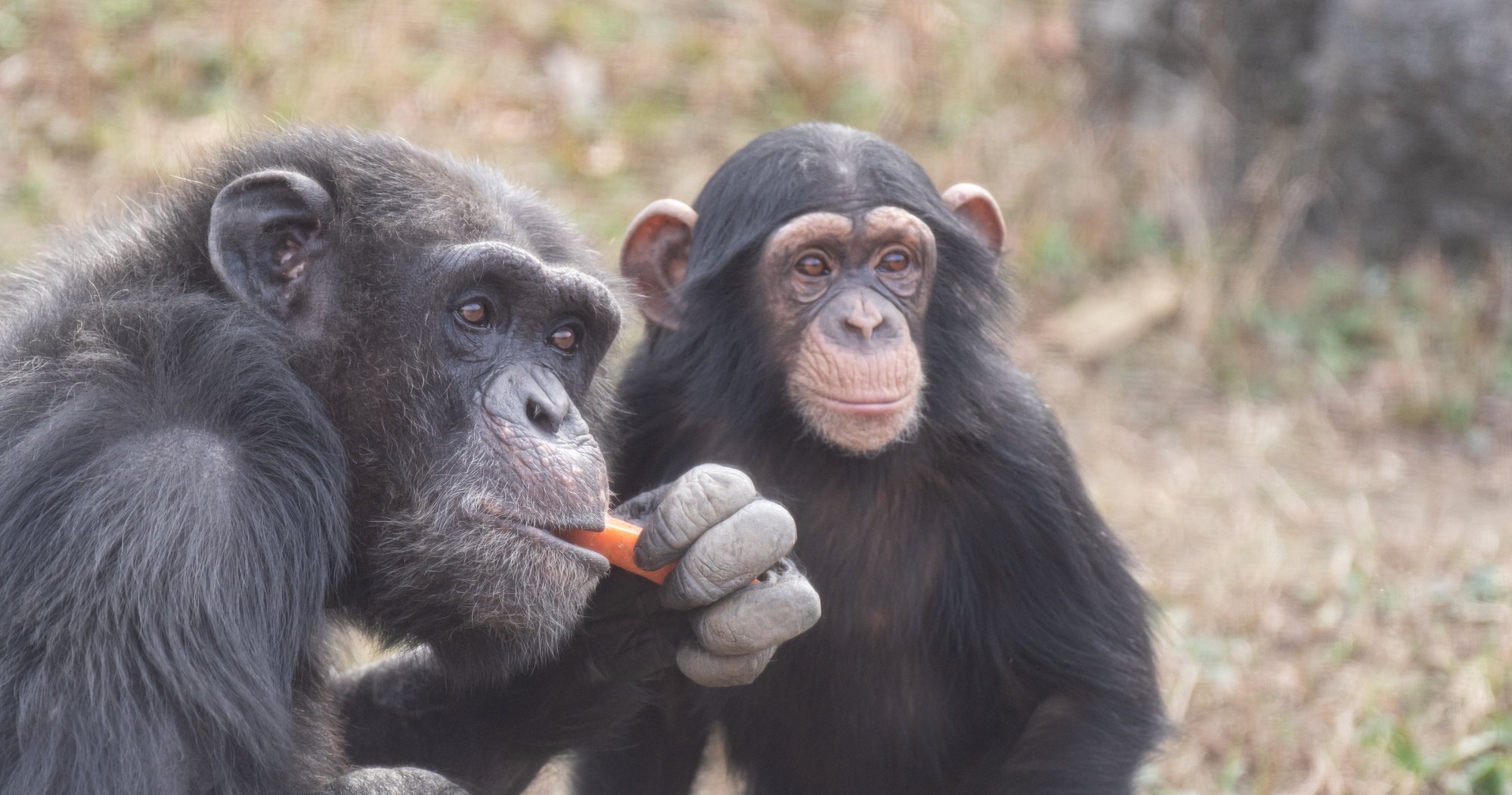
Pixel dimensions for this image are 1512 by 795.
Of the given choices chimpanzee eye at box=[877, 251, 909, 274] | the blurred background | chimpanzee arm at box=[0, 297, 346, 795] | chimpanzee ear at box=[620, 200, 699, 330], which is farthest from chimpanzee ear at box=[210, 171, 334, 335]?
the blurred background

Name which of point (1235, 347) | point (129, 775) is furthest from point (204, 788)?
point (1235, 347)

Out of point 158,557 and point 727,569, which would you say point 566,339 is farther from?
point 158,557

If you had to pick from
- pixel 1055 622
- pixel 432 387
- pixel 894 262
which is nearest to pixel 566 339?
pixel 432 387

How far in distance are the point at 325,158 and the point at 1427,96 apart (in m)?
7.41

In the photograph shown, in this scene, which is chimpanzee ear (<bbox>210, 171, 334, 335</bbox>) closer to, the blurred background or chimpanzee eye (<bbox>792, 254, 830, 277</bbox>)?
chimpanzee eye (<bbox>792, 254, 830, 277</bbox>)

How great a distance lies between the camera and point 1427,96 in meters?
9.20

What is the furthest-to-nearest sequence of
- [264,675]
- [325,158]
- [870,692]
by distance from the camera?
[870,692] < [325,158] < [264,675]

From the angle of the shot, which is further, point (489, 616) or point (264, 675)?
point (489, 616)

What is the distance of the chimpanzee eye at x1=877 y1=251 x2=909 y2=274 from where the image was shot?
4.59 meters

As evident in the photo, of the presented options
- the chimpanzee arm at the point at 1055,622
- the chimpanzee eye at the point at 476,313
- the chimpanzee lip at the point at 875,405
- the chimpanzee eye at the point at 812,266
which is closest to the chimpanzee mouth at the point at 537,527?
the chimpanzee eye at the point at 476,313

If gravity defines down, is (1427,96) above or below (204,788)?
above

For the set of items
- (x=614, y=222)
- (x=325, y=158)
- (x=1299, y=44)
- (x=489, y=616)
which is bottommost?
(x=614, y=222)

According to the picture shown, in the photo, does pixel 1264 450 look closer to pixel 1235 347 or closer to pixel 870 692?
pixel 1235 347

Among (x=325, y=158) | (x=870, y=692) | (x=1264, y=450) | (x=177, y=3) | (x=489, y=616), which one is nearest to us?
(x=489, y=616)
